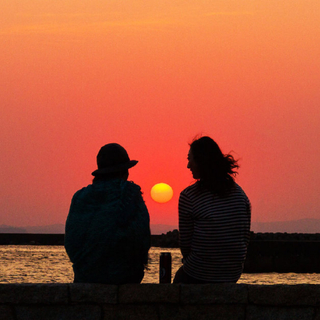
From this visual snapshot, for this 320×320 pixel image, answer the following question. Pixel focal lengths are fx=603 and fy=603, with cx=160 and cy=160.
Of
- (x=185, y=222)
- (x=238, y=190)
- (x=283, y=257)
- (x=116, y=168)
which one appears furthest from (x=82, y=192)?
(x=283, y=257)

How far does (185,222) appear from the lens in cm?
486

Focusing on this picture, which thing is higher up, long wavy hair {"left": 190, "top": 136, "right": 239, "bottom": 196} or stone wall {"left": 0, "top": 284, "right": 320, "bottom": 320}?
long wavy hair {"left": 190, "top": 136, "right": 239, "bottom": 196}

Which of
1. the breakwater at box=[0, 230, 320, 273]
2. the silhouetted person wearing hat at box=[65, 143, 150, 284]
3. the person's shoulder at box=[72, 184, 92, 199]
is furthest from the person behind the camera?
the breakwater at box=[0, 230, 320, 273]

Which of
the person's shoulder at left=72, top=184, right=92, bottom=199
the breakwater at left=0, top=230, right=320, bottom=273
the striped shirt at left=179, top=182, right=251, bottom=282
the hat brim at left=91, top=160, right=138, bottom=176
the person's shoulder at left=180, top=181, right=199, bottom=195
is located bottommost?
the breakwater at left=0, top=230, right=320, bottom=273

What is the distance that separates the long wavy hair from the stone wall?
78 centimetres

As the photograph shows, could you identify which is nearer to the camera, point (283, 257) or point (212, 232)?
point (212, 232)

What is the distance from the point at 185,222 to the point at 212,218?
23 cm

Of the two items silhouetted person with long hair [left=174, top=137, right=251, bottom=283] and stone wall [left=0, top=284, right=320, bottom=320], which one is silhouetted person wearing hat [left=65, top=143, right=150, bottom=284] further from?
silhouetted person with long hair [left=174, top=137, right=251, bottom=283]

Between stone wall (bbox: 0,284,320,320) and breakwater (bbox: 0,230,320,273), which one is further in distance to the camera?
breakwater (bbox: 0,230,320,273)

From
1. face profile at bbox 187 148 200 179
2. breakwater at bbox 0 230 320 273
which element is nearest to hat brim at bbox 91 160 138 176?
face profile at bbox 187 148 200 179

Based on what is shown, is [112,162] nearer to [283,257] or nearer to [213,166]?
[213,166]

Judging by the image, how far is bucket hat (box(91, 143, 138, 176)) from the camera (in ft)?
15.9

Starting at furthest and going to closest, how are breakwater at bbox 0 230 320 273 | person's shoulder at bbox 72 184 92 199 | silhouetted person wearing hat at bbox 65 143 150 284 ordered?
1. breakwater at bbox 0 230 320 273
2. person's shoulder at bbox 72 184 92 199
3. silhouetted person wearing hat at bbox 65 143 150 284

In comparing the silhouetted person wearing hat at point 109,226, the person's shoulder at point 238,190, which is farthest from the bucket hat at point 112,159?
the person's shoulder at point 238,190
